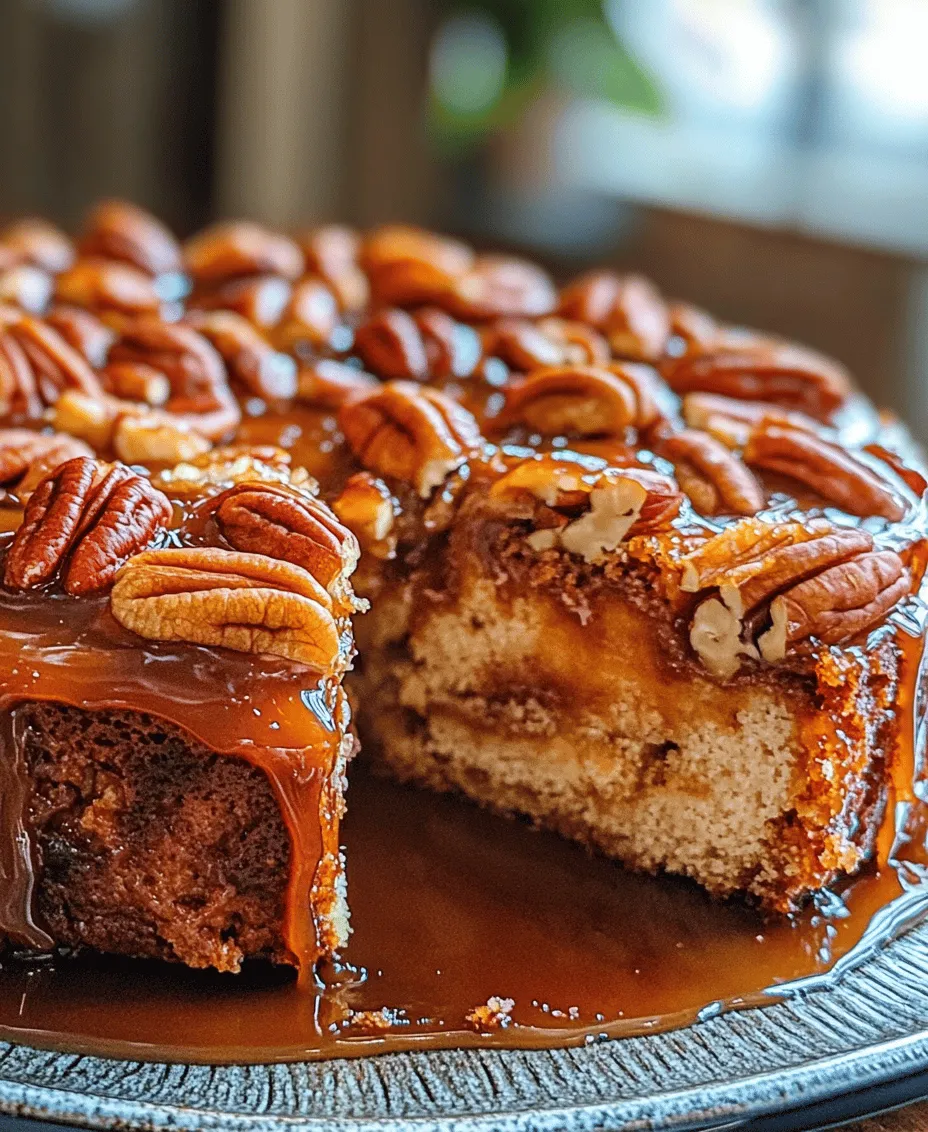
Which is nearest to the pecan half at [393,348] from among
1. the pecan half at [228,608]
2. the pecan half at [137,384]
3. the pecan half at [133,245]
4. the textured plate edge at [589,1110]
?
the pecan half at [137,384]

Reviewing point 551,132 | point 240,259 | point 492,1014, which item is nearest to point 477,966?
point 492,1014

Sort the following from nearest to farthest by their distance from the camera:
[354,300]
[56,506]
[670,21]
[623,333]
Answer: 1. [56,506]
2. [623,333]
3. [354,300]
4. [670,21]

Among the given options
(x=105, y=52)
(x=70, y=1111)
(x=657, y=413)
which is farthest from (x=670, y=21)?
(x=70, y=1111)

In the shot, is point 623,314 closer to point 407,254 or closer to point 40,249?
point 407,254

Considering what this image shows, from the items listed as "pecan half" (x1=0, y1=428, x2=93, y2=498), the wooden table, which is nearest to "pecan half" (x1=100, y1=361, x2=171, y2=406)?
"pecan half" (x1=0, y1=428, x2=93, y2=498)

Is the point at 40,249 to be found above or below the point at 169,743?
above

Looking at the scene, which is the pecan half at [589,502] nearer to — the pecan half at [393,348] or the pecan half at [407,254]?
the pecan half at [393,348]

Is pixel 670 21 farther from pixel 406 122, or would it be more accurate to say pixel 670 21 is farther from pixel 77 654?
pixel 77 654

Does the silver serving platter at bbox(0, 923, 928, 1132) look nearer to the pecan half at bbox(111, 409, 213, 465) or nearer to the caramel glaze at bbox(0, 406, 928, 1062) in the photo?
the caramel glaze at bbox(0, 406, 928, 1062)
